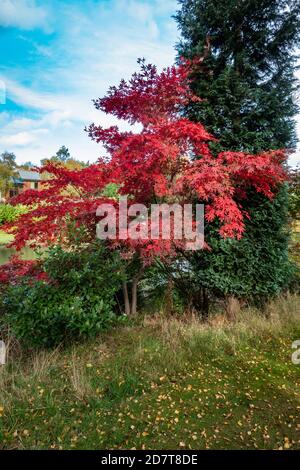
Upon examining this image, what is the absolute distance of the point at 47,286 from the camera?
114 inches

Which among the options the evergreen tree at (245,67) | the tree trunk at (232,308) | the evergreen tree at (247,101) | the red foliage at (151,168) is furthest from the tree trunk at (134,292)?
the evergreen tree at (245,67)

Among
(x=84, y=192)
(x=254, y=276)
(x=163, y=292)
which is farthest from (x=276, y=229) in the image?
(x=84, y=192)

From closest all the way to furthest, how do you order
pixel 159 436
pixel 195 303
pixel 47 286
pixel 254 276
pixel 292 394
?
pixel 159 436 → pixel 292 394 → pixel 47 286 → pixel 254 276 → pixel 195 303

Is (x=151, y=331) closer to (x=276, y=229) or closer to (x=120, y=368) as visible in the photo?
(x=120, y=368)

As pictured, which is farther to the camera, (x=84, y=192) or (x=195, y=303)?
(x=195, y=303)

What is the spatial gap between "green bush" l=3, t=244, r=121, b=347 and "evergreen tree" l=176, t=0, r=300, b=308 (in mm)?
1625

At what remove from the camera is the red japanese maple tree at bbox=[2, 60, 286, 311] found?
3182 mm

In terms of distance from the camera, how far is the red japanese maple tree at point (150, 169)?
3.18 meters

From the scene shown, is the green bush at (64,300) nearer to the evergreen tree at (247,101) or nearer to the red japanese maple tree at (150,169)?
the red japanese maple tree at (150,169)

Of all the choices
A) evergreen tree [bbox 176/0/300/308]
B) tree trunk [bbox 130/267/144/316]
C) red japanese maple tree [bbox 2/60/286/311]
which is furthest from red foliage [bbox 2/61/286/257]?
tree trunk [bbox 130/267/144/316]

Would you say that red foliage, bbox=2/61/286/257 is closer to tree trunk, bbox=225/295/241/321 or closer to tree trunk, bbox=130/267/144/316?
tree trunk, bbox=130/267/144/316

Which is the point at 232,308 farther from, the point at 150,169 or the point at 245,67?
the point at 245,67

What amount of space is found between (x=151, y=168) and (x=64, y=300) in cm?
185

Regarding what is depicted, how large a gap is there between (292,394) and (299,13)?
17.5ft
